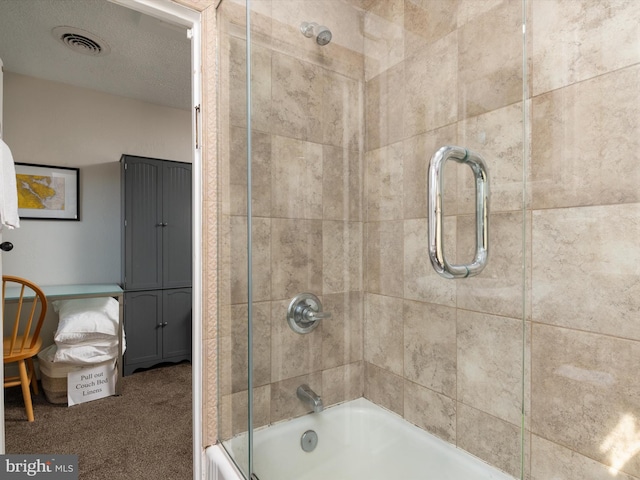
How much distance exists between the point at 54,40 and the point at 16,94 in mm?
788

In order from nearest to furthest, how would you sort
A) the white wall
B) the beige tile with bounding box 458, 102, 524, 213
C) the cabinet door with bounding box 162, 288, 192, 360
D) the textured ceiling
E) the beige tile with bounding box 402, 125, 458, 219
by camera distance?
the beige tile with bounding box 458, 102, 524, 213, the beige tile with bounding box 402, 125, 458, 219, the textured ceiling, the white wall, the cabinet door with bounding box 162, 288, 192, 360

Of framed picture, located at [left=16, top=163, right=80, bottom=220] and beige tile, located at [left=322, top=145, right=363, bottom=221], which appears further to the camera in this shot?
framed picture, located at [left=16, top=163, right=80, bottom=220]

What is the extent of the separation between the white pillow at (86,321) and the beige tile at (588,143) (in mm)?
2663

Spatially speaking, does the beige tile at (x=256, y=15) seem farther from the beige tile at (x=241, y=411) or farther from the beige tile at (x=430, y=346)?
the beige tile at (x=241, y=411)

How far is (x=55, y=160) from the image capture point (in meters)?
2.98

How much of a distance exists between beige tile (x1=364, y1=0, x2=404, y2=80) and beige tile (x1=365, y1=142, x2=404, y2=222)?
312 mm

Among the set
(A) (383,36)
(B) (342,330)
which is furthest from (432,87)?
(B) (342,330)

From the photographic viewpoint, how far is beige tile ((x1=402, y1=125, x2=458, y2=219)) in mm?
1099

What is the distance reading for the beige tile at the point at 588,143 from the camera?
86 cm

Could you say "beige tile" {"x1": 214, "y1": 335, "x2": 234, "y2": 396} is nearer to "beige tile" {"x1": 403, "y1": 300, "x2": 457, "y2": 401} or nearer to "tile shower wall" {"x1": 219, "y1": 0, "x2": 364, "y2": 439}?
"tile shower wall" {"x1": 219, "y1": 0, "x2": 364, "y2": 439}

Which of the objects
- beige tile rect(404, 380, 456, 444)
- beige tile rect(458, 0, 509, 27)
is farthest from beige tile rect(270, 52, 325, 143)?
beige tile rect(404, 380, 456, 444)

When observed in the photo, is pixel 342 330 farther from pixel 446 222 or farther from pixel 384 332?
pixel 446 222

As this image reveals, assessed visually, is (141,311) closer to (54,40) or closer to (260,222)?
(54,40)

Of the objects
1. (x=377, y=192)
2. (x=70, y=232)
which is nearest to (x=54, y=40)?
(x=70, y=232)
